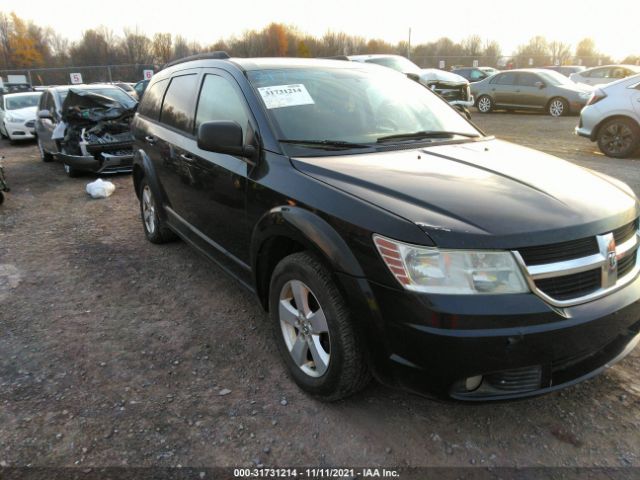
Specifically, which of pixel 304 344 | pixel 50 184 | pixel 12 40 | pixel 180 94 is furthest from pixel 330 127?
pixel 12 40

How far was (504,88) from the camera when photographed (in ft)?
56.0

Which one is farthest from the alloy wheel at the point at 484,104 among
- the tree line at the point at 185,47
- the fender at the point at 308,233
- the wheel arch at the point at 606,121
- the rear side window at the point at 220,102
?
the tree line at the point at 185,47

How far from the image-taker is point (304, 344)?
2.71 metres

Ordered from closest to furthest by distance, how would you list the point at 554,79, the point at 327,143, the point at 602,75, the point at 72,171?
the point at 327,143
the point at 72,171
the point at 554,79
the point at 602,75

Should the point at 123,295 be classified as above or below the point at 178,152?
below

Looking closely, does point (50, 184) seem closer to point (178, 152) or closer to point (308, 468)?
point (178, 152)

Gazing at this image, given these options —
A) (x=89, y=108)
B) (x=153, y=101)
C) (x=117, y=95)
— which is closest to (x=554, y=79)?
(x=117, y=95)

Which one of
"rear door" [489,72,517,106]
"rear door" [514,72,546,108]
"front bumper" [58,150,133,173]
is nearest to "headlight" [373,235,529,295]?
"front bumper" [58,150,133,173]

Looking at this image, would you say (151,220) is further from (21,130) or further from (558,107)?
(558,107)

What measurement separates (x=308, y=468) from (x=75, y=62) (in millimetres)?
71294

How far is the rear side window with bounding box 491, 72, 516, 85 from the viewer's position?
1689 centimetres

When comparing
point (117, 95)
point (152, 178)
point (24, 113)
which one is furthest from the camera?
Result: point (24, 113)

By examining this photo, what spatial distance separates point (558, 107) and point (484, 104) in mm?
2727

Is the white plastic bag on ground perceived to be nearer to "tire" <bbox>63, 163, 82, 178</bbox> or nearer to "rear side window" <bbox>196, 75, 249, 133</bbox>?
"tire" <bbox>63, 163, 82, 178</bbox>
